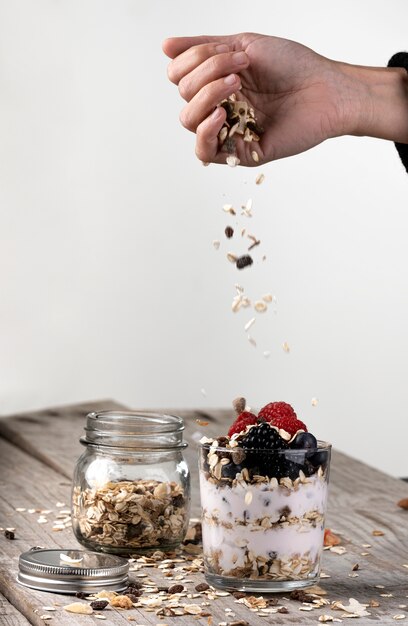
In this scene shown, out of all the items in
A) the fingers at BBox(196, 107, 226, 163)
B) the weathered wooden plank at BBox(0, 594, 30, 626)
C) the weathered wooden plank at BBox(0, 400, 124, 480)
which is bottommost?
the weathered wooden plank at BBox(0, 594, 30, 626)

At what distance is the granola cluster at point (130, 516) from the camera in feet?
4.60

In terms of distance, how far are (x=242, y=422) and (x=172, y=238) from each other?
9.30 feet

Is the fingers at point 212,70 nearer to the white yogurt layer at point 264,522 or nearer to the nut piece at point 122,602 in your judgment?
the white yogurt layer at point 264,522

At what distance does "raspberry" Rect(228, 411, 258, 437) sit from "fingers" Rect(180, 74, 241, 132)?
0.44 m

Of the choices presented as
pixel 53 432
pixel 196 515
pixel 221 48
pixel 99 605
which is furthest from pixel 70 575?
pixel 53 432

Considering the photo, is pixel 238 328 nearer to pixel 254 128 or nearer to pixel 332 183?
pixel 332 183

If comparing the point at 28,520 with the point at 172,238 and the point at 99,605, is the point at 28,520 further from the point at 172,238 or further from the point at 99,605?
the point at 172,238

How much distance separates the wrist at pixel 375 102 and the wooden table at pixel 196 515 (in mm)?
598

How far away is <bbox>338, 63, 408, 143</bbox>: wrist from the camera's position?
1.85 metres

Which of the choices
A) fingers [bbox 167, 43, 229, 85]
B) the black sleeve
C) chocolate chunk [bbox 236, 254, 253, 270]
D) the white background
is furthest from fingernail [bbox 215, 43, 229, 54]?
the white background

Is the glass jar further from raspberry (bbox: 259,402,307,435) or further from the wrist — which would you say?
the wrist

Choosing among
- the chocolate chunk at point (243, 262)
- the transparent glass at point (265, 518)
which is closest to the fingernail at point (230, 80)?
the chocolate chunk at point (243, 262)

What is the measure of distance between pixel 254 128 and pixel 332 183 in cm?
269

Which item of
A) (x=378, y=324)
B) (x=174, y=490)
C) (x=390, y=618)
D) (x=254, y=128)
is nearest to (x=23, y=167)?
(x=378, y=324)
